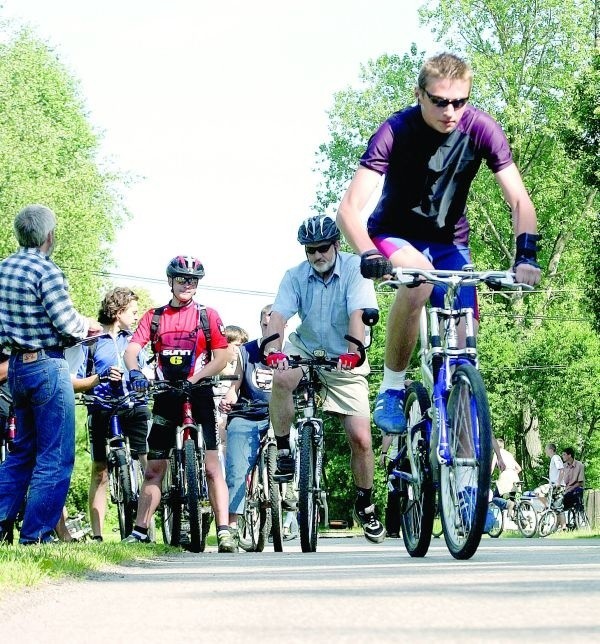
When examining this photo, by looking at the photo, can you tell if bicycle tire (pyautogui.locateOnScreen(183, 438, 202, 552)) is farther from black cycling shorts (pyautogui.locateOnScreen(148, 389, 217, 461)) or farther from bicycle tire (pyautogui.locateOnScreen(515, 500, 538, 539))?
bicycle tire (pyautogui.locateOnScreen(515, 500, 538, 539))

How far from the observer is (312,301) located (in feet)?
33.8

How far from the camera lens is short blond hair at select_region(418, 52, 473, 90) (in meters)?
7.45

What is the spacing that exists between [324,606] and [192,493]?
616 cm

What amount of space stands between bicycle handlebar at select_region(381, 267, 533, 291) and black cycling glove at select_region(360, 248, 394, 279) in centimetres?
9

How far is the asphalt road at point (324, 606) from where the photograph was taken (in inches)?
165

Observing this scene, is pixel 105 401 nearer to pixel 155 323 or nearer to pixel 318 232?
pixel 155 323

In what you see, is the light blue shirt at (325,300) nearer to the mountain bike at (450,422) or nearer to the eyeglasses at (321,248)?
the eyeglasses at (321,248)

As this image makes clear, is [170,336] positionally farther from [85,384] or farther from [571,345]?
[571,345]

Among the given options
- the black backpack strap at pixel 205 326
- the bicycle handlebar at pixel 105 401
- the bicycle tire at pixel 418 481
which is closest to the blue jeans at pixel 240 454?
the bicycle handlebar at pixel 105 401

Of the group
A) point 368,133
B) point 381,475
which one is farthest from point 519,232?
point 381,475

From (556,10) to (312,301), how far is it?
1573 inches

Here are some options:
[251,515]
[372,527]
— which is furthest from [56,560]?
[251,515]

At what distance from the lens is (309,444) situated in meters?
10.3

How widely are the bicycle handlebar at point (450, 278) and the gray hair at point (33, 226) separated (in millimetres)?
2684
